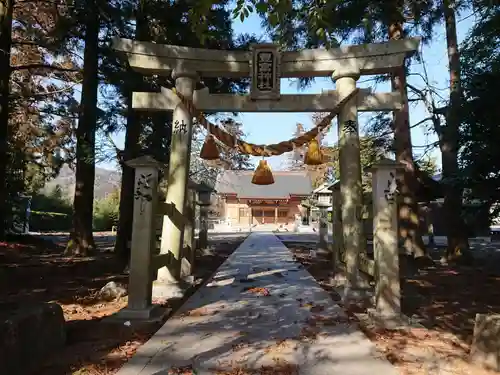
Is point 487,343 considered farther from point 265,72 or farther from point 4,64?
point 4,64

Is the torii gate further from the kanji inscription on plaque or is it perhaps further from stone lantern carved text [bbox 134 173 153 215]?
stone lantern carved text [bbox 134 173 153 215]

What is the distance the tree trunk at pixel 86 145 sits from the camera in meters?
9.78

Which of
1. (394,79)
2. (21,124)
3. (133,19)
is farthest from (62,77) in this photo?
(394,79)

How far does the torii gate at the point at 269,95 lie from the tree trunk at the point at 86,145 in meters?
3.74

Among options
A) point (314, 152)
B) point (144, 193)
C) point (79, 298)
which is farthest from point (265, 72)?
point (79, 298)

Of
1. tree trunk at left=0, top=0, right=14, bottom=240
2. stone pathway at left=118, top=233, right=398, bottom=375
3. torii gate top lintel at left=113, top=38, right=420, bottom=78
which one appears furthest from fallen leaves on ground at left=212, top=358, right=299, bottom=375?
tree trunk at left=0, top=0, right=14, bottom=240

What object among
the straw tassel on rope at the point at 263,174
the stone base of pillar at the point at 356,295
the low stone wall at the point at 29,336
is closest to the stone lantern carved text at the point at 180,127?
the straw tassel on rope at the point at 263,174

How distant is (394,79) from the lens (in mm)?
10766

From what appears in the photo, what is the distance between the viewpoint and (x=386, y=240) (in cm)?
490

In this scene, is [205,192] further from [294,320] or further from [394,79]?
[294,320]

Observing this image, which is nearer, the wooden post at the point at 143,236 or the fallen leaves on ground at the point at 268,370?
the fallen leaves on ground at the point at 268,370

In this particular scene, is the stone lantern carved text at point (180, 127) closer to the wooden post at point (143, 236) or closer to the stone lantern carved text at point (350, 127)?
the wooden post at point (143, 236)

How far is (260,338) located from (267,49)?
441cm

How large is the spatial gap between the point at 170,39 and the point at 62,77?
6.21 meters
